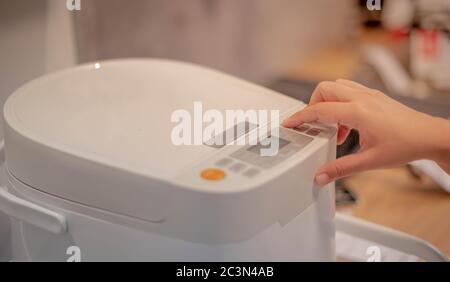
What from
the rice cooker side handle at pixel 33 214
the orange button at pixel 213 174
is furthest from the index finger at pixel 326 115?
the rice cooker side handle at pixel 33 214

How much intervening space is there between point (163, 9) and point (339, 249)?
44cm

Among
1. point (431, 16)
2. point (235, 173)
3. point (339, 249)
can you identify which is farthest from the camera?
point (431, 16)

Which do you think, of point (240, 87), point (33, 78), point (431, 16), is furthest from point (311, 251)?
point (431, 16)

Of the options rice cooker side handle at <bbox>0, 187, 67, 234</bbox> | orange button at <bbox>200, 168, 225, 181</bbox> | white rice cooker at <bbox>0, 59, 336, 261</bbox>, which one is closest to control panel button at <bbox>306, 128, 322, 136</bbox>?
white rice cooker at <bbox>0, 59, 336, 261</bbox>

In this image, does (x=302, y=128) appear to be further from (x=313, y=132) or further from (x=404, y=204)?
(x=404, y=204)

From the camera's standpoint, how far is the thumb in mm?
497

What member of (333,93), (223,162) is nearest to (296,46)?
(333,93)

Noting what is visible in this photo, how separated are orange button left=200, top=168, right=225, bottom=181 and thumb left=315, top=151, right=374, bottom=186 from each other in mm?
101

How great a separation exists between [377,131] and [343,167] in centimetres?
4

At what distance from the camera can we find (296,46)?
1.29 metres

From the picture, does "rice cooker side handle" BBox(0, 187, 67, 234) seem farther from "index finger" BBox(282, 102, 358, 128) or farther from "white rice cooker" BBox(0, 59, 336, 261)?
"index finger" BBox(282, 102, 358, 128)

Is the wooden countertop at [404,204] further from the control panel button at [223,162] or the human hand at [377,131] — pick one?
the control panel button at [223,162]

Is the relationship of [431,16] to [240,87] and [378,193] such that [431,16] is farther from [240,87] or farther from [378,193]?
[240,87]
